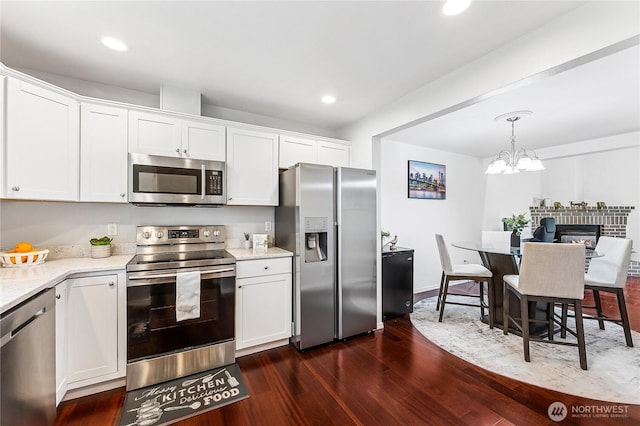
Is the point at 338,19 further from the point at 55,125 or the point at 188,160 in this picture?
the point at 55,125

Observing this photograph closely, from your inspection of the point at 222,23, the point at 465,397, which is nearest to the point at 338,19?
the point at 222,23

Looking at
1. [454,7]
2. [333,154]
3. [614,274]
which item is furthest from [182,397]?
[614,274]

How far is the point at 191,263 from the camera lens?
220 centimetres

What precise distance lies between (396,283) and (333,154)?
72.2 inches

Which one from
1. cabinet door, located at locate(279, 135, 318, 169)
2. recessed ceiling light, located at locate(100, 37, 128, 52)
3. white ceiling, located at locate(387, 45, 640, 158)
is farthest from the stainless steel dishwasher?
white ceiling, located at locate(387, 45, 640, 158)

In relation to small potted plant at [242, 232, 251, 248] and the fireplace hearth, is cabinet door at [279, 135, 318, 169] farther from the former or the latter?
the fireplace hearth

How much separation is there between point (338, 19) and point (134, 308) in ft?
8.16

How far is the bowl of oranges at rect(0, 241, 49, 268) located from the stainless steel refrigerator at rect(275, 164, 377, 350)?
6.41 feet

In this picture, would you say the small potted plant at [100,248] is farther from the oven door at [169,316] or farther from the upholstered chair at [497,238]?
the upholstered chair at [497,238]

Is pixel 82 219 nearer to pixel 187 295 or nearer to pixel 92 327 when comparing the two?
pixel 92 327

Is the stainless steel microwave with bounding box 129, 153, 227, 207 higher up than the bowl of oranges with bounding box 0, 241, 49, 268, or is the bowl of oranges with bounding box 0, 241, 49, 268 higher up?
the stainless steel microwave with bounding box 129, 153, 227, 207

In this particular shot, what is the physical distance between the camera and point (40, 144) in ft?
6.38

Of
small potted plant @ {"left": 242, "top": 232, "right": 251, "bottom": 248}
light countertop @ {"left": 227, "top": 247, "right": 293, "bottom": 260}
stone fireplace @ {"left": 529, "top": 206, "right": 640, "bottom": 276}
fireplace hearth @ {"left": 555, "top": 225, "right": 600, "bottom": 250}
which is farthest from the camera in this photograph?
fireplace hearth @ {"left": 555, "top": 225, "right": 600, "bottom": 250}

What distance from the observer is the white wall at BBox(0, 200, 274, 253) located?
219 centimetres
